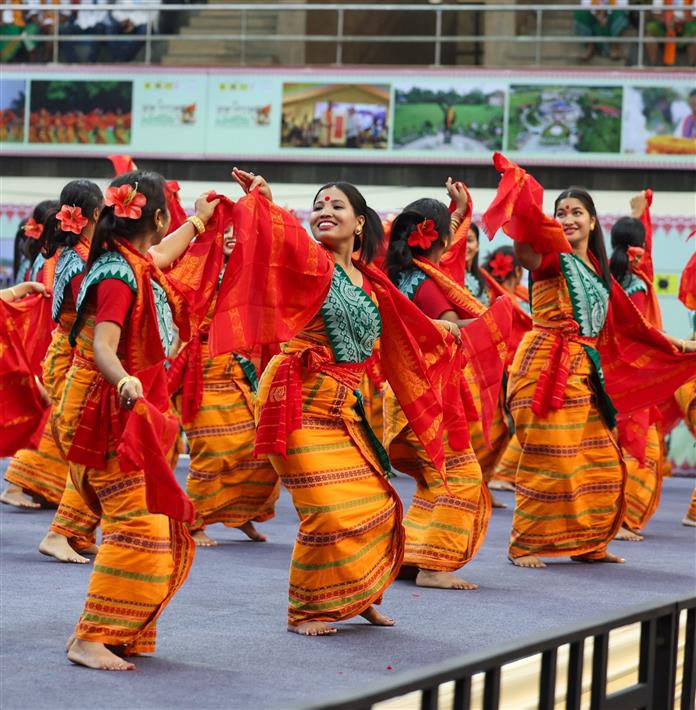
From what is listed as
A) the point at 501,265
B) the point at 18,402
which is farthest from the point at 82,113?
the point at 18,402

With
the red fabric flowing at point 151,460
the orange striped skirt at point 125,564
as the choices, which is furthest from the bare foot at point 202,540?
the red fabric flowing at point 151,460

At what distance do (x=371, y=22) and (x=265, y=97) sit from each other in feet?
13.6

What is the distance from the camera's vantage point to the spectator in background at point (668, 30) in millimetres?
10117

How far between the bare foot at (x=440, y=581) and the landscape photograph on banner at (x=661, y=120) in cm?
564

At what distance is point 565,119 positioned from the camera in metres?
→ 9.75

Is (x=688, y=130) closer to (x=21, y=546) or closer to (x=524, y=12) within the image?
(x=524, y=12)

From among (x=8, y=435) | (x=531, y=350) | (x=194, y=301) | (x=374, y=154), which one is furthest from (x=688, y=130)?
(x=194, y=301)

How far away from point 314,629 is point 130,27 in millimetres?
8092

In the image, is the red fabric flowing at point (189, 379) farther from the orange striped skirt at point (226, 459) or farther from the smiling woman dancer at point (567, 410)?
the smiling woman dancer at point (567, 410)

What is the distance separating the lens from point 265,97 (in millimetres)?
10297

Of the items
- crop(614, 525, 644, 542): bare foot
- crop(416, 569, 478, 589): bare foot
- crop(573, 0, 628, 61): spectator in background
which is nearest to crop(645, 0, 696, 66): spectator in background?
crop(573, 0, 628, 61): spectator in background

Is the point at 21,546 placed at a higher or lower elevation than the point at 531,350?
lower

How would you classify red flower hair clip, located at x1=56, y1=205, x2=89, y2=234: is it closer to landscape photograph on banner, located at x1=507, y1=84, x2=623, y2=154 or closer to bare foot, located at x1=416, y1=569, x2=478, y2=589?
bare foot, located at x1=416, y1=569, x2=478, y2=589

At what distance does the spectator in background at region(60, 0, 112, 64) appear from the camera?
35.9ft
